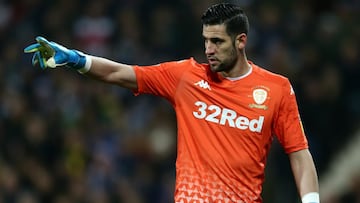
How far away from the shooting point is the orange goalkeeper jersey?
7355 millimetres

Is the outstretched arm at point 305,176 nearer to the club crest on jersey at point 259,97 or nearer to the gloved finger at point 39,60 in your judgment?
the club crest on jersey at point 259,97

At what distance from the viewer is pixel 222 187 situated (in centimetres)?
735

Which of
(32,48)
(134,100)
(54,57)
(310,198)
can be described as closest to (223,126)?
(310,198)

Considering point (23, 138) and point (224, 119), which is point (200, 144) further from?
point (23, 138)

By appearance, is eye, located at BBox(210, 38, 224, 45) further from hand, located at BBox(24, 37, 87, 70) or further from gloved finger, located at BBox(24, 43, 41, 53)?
gloved finger, located at BBox(24, 43, 41, 53)

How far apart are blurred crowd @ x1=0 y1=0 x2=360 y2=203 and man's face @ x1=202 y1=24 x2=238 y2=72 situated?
4656mm

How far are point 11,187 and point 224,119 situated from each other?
6.07 meters

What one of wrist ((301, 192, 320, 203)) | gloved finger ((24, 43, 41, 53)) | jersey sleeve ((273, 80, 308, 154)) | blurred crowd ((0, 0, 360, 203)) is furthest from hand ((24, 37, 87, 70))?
blurred crowd ((0, 0, 360, 203))

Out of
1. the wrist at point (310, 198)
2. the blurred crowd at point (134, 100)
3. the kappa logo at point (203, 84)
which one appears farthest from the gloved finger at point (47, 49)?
the blurred crowd at point (134, 100)

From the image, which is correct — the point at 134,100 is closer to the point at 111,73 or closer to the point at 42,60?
the point at 111,73

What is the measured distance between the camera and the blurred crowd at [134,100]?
39.9ft

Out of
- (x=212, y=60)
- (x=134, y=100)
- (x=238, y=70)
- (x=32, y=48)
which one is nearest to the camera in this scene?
(x=32, y=48)

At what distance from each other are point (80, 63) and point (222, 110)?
1.08 meters

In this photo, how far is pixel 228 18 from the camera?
732 cm
